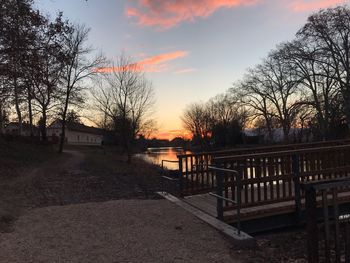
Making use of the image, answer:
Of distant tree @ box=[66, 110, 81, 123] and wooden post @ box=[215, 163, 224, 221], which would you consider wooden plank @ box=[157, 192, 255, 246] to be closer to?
wooden post @ box=[215, 163, 224, 221]

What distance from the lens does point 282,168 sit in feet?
29.7

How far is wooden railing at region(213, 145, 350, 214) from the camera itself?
8.62 metres

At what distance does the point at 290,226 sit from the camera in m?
8.99

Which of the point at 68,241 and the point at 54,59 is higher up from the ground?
the point at 54,59

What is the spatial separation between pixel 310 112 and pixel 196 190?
50.4m

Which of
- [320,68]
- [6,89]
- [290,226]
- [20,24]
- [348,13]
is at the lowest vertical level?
[290,226]

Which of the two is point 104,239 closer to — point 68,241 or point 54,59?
point 68,241

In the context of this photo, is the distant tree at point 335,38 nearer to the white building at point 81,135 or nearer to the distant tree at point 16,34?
the distant tree at point 16,34

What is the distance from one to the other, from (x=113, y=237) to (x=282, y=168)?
4189 mm

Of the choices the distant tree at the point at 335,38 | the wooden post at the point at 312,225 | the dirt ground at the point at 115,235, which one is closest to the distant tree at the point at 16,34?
the dirt ground at the point at 115,235

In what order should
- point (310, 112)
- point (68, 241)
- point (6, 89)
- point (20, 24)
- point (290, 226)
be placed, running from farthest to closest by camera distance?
point (310, 112) → point (6, 89) → point (20, 24) → point (290, 226) → point (68, 241)


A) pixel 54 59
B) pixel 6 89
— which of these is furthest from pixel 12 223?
pixel 6 89

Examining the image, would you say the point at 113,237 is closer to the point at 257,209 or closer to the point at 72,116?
the point at 257,209

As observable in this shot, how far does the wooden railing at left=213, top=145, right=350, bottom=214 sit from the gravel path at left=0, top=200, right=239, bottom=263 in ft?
4.51
